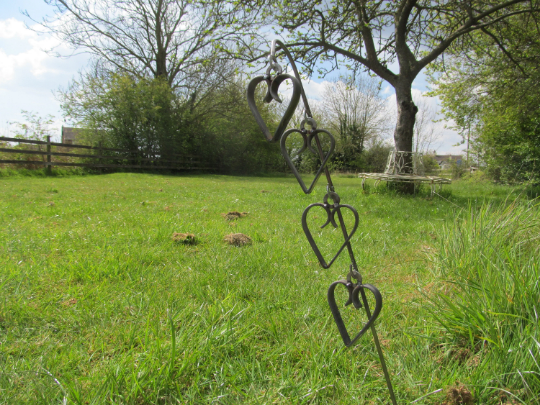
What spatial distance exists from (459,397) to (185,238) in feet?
9.09

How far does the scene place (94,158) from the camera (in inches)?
642

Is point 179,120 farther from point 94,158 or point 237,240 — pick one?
point 237,240

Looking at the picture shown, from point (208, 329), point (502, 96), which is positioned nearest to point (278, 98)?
point (208, 329)

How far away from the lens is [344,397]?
4.30 feet

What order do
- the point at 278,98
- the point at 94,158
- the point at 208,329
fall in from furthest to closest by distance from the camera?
the point at 94,158, the point at 208,329, the point at 278,98

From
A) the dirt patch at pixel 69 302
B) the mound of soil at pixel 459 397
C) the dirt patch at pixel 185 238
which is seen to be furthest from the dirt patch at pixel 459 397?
the dirt patch at pixel 185 238

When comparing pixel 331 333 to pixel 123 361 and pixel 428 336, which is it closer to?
pixel 428 336

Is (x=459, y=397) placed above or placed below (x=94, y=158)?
below

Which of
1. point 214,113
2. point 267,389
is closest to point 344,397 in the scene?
point 267,389

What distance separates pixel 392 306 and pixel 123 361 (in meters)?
1.57

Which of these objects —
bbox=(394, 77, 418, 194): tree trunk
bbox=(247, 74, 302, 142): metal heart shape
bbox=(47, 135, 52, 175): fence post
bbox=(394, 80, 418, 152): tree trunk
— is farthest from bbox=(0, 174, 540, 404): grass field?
bbox=(47, 135, 52, 175): fence post

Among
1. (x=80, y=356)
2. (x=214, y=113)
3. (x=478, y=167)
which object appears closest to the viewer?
(x=80, y=356)

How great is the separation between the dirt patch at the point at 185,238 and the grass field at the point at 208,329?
0.07 metres

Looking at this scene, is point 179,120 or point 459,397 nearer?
point 459,397
